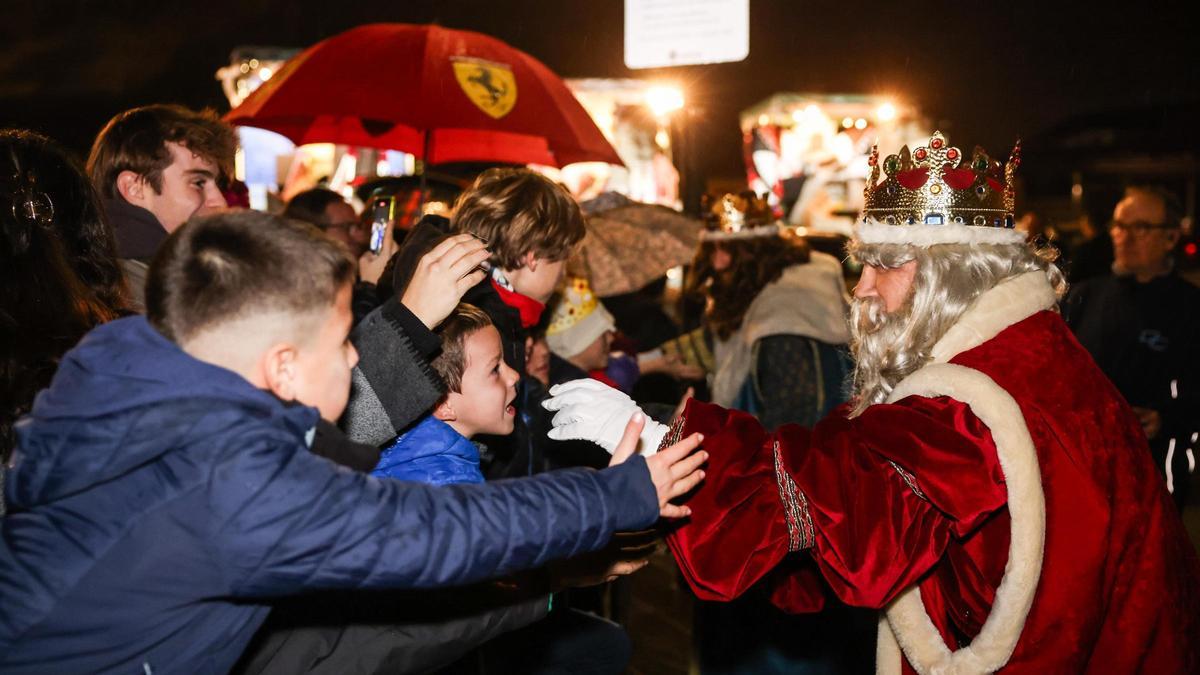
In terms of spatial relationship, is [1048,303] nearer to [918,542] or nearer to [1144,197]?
[918,542]

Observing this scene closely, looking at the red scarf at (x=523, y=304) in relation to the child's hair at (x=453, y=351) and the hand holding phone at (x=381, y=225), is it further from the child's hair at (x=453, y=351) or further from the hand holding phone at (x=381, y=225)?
the hand holding phone at (x=381, y=225)

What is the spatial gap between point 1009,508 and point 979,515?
0.08 metres

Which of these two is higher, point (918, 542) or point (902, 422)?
point (902, 422)

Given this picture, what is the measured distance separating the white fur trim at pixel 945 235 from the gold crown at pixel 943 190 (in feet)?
0.06

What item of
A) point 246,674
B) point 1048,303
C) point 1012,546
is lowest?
point 246,674

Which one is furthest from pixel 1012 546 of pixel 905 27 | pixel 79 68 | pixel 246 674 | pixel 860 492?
pixel 79 68

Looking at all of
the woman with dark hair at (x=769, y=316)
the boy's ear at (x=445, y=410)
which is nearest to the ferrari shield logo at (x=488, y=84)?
the woman with dark hair at (x=769, y=316)

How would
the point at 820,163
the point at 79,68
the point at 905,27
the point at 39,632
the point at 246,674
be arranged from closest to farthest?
the point at 39,632, the point at 246,674, the point at 905,27, the point at 79,68, the point at 820,163

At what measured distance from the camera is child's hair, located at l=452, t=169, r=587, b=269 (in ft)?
10.8

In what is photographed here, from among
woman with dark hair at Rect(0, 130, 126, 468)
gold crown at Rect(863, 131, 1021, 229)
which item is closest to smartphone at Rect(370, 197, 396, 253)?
woman with dark hair at Rect(0, 130, 126, 468)

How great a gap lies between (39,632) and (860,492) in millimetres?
1686

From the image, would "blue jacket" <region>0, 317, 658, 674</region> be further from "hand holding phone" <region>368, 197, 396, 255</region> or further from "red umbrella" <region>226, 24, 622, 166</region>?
"red umbrella" <region>226, 24, 622, 166</region>

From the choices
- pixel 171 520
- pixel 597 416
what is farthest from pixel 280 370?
pixel 597 416

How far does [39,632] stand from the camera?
1673mm
